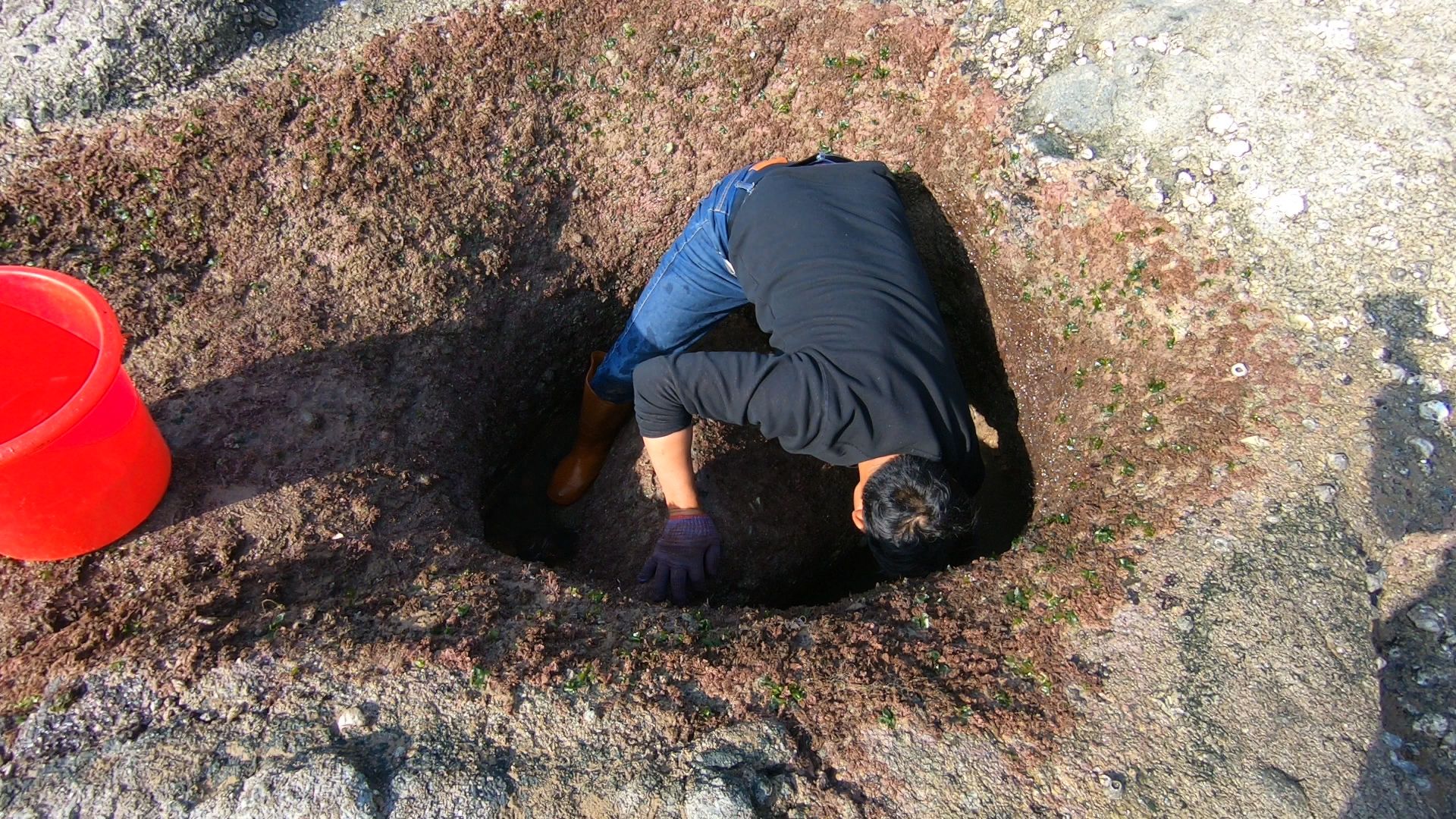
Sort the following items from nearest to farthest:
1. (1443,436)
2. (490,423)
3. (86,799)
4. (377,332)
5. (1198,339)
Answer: (86,799), (1443,436), (1198,339), (377,332), (490,423)

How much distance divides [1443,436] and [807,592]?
196 cm

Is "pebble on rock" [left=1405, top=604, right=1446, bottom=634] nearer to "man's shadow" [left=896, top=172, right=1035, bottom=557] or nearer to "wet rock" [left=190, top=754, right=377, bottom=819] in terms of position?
"man's shadow" [left=896, top=172, right=1035, bottom=557]

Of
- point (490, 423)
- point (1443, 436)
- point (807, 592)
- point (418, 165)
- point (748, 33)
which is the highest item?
point (748, 33)

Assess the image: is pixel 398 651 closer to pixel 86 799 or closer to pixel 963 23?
pixel 86 799

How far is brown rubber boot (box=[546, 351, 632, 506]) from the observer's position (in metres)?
3.19

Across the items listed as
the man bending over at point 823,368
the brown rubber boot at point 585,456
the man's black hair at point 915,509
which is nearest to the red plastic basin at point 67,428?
the man bending over at point 823,368

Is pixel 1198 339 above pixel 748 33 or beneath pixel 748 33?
beneath

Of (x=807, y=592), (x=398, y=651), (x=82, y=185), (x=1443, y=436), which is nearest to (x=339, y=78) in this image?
(x=82, y=185)

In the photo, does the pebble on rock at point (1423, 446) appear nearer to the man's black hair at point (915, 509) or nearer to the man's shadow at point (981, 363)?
the man's shadow at point (981, 363)

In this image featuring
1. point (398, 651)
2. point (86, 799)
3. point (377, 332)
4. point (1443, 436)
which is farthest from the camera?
point (377, 332)

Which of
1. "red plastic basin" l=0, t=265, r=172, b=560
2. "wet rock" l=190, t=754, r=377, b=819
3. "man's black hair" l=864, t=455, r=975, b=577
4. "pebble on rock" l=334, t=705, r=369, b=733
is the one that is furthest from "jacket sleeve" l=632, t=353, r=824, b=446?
"red plastic basin" l=0, t=265, r=172, b=560

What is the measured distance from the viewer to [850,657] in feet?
6.45

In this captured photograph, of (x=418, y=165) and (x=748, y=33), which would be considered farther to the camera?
(x=748, y=33)

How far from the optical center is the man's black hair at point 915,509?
2203mm
